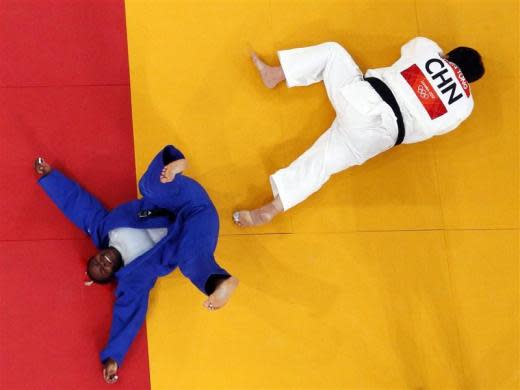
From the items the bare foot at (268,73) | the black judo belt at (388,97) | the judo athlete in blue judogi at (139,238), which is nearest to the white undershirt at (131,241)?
the judo athlete in blue judogi at (139,238)

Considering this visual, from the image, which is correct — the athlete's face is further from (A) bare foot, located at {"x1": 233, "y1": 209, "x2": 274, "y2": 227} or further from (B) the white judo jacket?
(B) the white judo jacket

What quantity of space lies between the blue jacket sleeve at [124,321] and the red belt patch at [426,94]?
1.78 m

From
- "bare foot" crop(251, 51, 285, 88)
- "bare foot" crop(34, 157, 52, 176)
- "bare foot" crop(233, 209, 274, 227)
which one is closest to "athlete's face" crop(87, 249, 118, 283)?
"bare foot" crop(34, 157, 52, 176)

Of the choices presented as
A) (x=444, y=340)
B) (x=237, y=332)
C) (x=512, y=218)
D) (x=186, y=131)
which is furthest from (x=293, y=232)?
(x=512, y=218)

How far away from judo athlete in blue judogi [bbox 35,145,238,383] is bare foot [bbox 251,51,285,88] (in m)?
0.83

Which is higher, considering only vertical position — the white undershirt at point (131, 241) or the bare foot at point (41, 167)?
the bare foot at point (41, 167)

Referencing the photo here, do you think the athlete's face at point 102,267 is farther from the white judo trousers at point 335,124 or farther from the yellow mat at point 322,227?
the white judo trousers at point 335,124

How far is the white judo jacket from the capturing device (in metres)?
2.87

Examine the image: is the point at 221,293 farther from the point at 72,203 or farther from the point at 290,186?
the point at 72,203

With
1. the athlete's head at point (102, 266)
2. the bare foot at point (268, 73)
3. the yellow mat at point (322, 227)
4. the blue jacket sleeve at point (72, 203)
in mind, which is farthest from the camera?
the bare foot at point (268, 73)

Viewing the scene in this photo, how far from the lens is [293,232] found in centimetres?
323

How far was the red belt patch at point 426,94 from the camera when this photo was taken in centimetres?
287

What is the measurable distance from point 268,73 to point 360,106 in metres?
0.65

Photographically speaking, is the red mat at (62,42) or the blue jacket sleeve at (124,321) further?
the red mat at (62,42)
